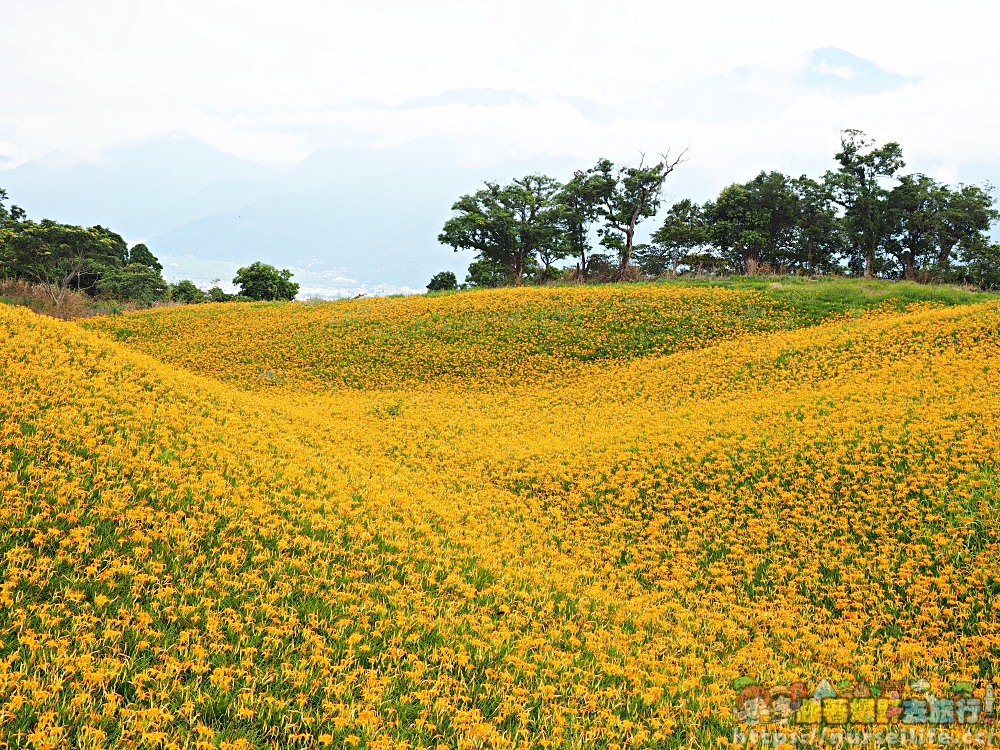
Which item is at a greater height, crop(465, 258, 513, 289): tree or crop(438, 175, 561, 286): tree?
crop(438, 175, 561, 286): tree

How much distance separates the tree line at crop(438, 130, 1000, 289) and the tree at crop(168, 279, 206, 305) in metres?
23.8

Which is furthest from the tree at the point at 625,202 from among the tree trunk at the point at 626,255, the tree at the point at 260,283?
the tree at the point at 260,283

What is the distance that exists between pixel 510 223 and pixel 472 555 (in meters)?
41.9

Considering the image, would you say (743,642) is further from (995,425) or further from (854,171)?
(854,171)

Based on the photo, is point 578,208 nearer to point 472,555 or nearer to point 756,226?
point 756,226

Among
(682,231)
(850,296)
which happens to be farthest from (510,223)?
(850,296)

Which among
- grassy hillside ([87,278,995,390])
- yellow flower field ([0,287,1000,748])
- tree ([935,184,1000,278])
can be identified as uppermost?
tree ([935,184,1000,278])

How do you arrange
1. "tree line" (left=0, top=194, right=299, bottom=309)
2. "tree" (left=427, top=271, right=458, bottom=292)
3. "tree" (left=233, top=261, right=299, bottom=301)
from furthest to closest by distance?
"tree" (left=427, top=271, right=458, bottom=292)
"tree" (left=233, top=261, right=299, bottom=301)
"tree line" (left=0, top=194, right=299, bottom=309)

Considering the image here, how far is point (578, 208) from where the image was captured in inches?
1934

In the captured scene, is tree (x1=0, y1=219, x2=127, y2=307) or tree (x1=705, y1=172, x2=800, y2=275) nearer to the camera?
tree (x1=0, y1=219, x2=127, y2=307)

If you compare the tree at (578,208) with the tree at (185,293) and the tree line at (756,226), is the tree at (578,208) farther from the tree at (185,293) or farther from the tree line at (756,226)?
the tree at (185,293)

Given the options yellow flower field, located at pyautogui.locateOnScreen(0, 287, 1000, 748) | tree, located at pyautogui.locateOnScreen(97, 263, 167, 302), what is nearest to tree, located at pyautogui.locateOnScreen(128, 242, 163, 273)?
tree, located at pyautogui.locateOnScreen(97, 263, 167, 302)

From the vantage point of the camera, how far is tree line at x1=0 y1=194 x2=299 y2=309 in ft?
135

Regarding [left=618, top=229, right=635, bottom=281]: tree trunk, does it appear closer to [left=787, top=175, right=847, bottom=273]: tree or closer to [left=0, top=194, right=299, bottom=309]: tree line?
[left=787, top=175, right=847, bottom=273]: tree
